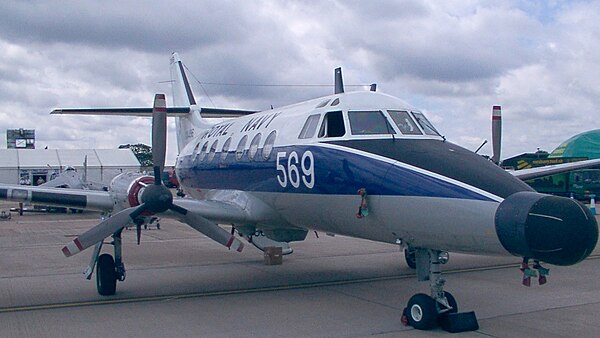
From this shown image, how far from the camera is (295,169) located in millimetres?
10977

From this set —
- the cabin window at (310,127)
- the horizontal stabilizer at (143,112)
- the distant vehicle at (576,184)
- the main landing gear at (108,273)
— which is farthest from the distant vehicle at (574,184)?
the main landing gear at (108,273)

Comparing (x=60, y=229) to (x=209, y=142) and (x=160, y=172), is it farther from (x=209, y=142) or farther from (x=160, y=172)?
(x=160, y=172)

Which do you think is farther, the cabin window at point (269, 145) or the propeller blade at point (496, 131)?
the propeller blade at point (496, 131)

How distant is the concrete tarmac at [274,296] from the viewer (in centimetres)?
919

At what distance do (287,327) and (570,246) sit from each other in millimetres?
4058

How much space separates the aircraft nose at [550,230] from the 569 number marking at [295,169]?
382cm

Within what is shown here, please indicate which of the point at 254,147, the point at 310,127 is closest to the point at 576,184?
the point at 254,147

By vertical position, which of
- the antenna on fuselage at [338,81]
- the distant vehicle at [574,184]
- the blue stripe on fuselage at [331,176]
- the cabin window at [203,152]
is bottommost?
the distant vehicle at [574,184]

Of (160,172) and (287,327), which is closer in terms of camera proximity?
(287,327)

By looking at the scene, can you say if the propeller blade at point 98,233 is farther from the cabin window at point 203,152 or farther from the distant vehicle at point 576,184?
the distant vehicle at point 576,184

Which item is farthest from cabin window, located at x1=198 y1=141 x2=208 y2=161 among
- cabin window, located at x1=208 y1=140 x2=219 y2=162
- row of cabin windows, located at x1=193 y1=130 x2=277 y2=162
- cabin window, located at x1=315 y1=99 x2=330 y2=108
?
cabin window, located at x1=315 y1=99 x2=330 y2=108

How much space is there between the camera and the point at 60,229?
2731 centimetres

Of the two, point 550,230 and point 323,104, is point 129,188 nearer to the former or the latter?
point 323,104

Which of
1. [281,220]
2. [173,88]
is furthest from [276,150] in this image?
[173,88]
